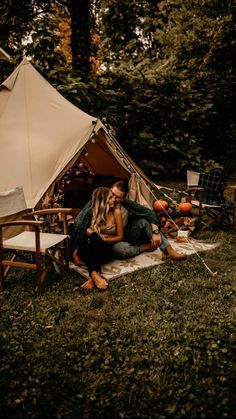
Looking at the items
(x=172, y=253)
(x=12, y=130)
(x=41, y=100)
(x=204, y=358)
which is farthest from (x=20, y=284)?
(x=41, y=100)

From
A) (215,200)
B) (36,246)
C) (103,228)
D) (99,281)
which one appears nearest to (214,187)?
(215,200)

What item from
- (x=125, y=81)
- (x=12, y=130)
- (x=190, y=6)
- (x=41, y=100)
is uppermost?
(x=190, y=6)

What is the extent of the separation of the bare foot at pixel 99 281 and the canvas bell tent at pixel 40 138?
1522 millimetres

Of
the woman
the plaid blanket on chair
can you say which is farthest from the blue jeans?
the plaid blanket on chair

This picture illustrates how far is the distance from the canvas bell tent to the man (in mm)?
1041

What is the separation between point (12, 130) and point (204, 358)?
172 inches

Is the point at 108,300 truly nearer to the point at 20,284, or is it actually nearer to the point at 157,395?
the point at 20,284

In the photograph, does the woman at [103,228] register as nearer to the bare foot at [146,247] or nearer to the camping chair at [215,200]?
the bare foot at [146,247]

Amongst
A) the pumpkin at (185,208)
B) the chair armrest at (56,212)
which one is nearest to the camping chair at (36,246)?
the chair armrest at (56,212)

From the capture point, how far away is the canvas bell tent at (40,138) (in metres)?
5.23

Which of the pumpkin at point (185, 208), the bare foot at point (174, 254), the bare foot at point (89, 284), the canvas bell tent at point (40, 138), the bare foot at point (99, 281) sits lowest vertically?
the bare foot at point (89, 284)

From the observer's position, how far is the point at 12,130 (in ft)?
18.6

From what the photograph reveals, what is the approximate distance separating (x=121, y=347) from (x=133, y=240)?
2059 mm

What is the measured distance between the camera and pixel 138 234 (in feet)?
15.8
